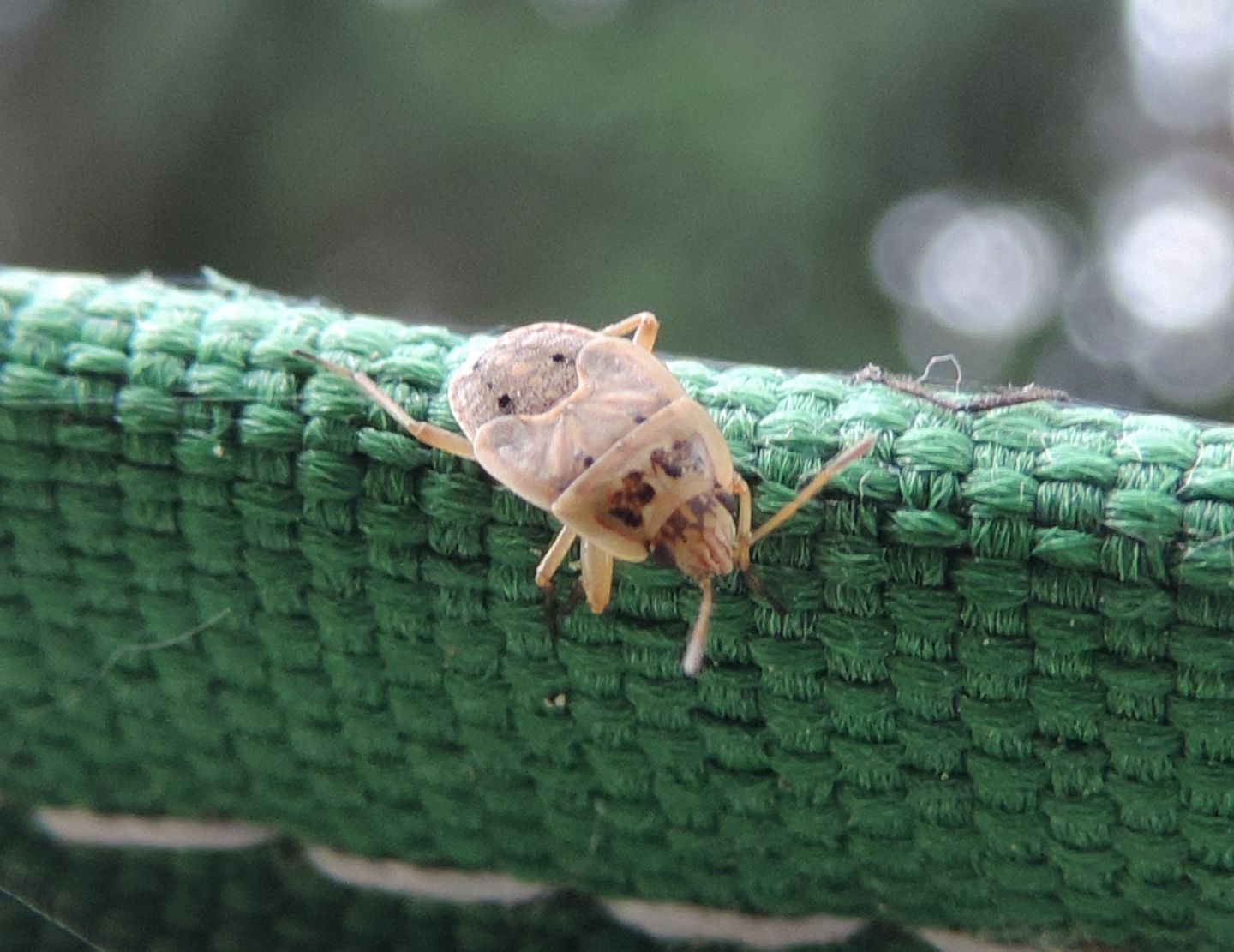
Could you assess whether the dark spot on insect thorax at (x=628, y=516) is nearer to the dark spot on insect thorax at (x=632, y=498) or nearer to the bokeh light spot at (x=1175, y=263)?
the dark spot on insect thorax at (x=632, y=498)

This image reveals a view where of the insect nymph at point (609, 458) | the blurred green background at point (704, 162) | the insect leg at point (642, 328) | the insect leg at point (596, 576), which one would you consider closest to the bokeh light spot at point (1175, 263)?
the blurred green background at point (704, 162)

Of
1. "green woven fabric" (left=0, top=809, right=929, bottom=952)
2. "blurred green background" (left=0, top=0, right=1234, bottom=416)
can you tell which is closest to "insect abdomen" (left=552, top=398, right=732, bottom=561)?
"green woven fabric" (left=0, top=809, right=929, bottom=952)

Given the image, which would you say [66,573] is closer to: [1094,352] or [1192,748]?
[1192,748]


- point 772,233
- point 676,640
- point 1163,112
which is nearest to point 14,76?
point 772,233

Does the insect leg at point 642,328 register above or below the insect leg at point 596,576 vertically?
above

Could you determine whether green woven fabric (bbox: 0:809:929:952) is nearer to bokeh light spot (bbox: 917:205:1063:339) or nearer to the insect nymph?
the insect nymph

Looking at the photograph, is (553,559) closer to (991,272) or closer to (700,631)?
(700,631)
